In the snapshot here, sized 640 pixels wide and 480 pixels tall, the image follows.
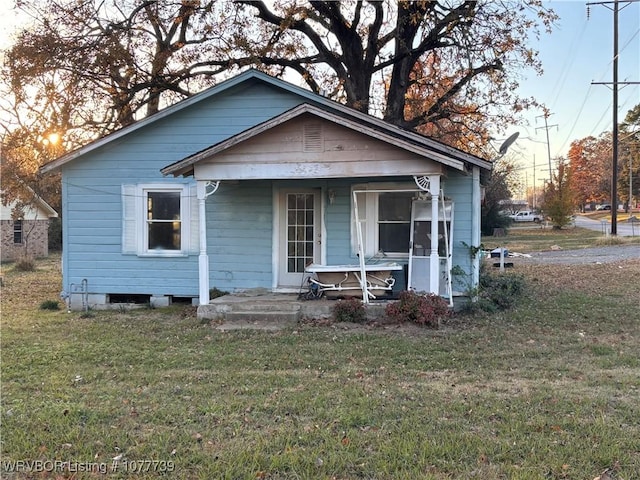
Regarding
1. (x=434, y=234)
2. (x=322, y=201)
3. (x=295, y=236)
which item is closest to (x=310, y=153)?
(x=322, y=201)

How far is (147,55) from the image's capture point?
16.3 meters

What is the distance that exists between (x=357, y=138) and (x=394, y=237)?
7.72ft

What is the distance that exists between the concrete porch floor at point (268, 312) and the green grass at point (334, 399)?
44 cm

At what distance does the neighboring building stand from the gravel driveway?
24454 mm

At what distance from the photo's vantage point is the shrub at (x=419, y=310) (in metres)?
8.09

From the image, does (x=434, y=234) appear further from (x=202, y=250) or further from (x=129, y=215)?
(x=129, y=215)

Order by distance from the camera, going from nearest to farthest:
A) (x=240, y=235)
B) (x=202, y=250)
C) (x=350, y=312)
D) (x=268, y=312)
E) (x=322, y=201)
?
(x=350, y=312)
(x=268, y=312)
(x=202, y=250)
(x=322, y=201)
(x=240, y=235)

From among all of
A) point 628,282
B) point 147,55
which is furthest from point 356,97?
point 628,282

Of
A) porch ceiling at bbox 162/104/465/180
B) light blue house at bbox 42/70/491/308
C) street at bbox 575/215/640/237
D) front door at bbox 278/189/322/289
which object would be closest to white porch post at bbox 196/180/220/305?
porch ceiling at bbox 162/104/465/180

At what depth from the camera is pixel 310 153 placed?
8664mm

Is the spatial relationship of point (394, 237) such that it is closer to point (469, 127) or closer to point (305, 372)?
point (305, 372)

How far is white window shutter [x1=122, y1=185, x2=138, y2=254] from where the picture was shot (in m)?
10.6

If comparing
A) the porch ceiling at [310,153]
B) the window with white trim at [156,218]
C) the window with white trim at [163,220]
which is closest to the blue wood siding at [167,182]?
the window with white trim at [156,218]

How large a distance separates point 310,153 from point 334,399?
16.0ft
